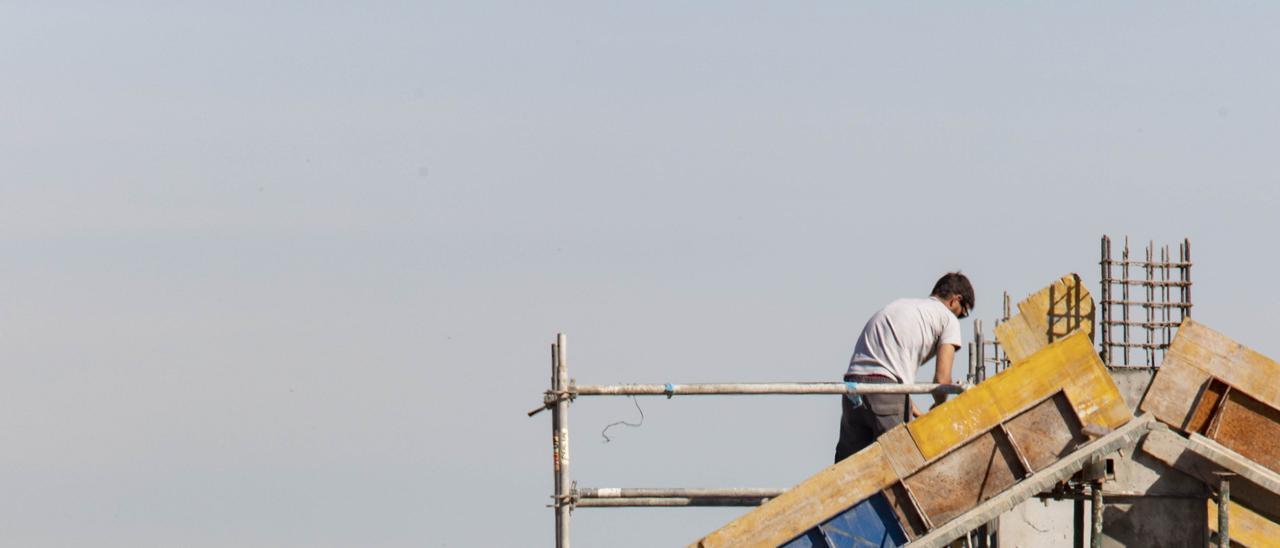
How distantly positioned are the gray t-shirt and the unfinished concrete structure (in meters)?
0.42

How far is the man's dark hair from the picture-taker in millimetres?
12266

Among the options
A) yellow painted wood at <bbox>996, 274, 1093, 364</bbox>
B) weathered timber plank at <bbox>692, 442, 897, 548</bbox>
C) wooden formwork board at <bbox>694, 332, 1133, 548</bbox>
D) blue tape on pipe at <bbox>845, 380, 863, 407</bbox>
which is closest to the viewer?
weathered timber plank at <bbox>692, 442, 897, 548</bbox>

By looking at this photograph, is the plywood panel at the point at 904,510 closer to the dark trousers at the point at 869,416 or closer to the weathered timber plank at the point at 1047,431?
the weathered timber plank at the point at 1047,431

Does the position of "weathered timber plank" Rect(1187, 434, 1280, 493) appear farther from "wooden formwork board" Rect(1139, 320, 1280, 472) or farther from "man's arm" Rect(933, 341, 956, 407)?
"man's arm" Rect(933, 341, 956, 407)

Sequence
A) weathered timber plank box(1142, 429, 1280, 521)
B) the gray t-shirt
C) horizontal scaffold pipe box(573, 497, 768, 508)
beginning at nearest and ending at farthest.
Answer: weathered timber plank box(1142, 429, 1280, 521) → horizontal scaffold pipe box(573, 497, 768, 508) → the gray t-shirt

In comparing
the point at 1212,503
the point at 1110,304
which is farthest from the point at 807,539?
the point at 1110,304

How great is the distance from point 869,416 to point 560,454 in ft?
6.47

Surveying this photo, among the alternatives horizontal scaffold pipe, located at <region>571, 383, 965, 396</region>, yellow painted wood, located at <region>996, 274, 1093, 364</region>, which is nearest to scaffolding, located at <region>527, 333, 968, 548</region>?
horizontal scaffold pipe, located at <region>571, 383, 965, 396</region>

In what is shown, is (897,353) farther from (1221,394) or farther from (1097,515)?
(1221,394)

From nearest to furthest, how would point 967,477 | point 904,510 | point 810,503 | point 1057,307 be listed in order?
point 810,503 < point 904,510 < point 967,477 < point 1057,307

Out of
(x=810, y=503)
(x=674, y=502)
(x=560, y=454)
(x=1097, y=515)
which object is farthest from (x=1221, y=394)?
(x=560, y=454)

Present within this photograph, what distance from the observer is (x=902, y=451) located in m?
10.9

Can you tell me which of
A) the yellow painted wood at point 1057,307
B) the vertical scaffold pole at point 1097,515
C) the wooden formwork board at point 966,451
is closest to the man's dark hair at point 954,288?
the wooden formwork board at point 966,451

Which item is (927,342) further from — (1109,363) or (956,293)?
(1109,363)
